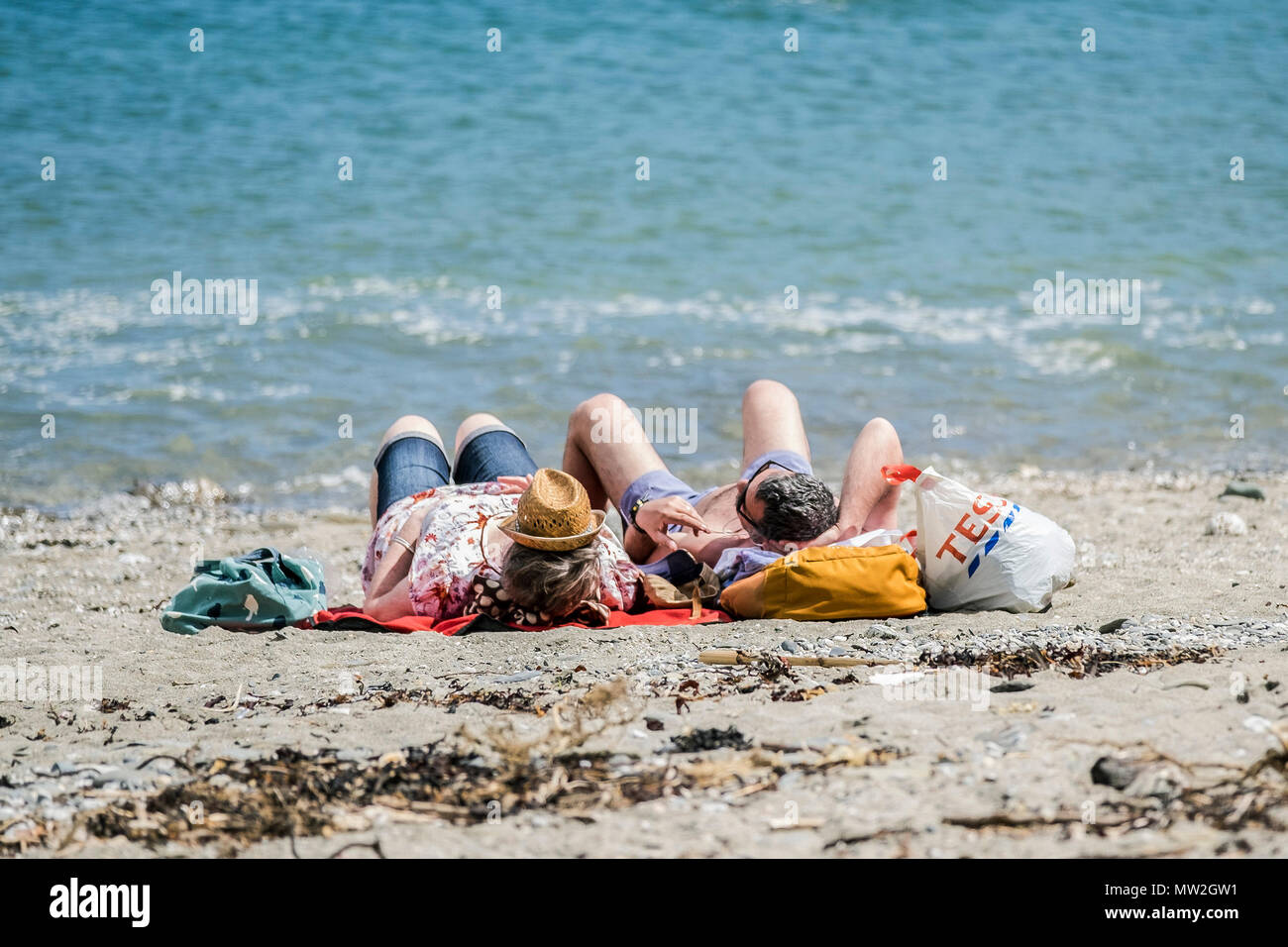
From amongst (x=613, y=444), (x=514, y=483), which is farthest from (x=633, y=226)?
(x=514, y=483)

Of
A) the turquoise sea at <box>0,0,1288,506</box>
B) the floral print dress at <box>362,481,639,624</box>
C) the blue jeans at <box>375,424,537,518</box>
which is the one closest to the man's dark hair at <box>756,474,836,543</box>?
the floral print dress at <box>362,481,639,624</box>

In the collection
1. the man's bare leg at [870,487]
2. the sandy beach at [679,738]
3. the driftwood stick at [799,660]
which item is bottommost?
the sandy beach at [679,738]

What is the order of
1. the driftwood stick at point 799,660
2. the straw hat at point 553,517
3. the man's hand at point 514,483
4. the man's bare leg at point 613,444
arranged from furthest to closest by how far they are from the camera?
the man's bare leg at point 613,444 < the man's hand at point 514,483 < the straw hat at point 553,517 < the driftwood stick at point 799,660

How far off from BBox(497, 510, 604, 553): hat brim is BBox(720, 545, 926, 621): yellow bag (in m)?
0.62

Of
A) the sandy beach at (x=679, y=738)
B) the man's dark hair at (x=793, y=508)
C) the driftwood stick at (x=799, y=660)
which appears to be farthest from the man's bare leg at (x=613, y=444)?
the driftwood stick at (x=799, y=660)

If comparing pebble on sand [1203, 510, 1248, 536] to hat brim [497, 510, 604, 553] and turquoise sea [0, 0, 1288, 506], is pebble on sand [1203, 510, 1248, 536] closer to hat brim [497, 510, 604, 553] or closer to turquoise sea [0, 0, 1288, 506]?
turquoise sea [0, 0, 1288, 506]

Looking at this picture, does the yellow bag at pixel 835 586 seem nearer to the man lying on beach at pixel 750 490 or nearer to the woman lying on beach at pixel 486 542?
the man lying on beach at pixel 750 490

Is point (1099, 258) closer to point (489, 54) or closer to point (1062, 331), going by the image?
point (1062, 331)

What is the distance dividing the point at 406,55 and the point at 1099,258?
390 inches

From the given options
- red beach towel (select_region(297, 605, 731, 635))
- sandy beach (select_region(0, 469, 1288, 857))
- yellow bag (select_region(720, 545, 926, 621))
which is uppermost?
yellow bag (select_region(720, 545, 926, 621))

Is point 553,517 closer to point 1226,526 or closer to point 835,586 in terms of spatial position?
point 835,586

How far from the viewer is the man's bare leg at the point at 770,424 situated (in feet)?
16.6

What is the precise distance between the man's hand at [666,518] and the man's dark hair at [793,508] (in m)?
0.31

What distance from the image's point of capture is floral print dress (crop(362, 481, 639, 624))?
4367mm
